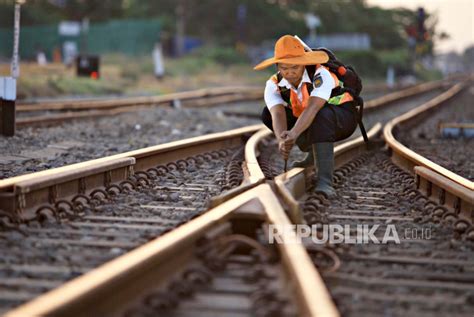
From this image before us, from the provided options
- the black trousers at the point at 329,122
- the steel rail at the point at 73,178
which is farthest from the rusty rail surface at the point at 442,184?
the steel rail at the point at 73,178

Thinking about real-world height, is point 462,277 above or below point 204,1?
below

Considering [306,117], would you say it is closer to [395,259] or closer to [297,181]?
[297,181]

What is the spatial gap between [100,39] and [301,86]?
1524 inches

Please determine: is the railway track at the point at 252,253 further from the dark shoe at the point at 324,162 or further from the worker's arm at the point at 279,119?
the worker's arm at the point at 279,119

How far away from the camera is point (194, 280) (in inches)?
114

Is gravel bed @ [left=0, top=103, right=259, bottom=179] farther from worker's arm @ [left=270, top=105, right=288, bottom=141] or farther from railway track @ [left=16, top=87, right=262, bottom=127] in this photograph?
worker's arm @ [left=270, top=105, right=288, bottom=141]

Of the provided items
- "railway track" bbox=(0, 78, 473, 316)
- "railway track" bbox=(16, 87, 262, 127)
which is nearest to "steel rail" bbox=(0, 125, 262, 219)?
"railway track" bbox=(0, 78, 473, 316)

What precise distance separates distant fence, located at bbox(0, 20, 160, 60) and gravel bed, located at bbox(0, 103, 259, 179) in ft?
88.3

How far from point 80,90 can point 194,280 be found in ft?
59.5

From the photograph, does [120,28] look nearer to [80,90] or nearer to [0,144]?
[80,90]

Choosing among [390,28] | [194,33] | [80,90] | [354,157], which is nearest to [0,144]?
[354,157]

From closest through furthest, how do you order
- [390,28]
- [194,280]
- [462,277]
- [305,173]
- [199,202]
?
1. [194,280]
2. [462,277]
3. [199,202]
4. [305,173]
5. [390,28]

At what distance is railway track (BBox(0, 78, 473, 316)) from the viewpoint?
8.54 feet

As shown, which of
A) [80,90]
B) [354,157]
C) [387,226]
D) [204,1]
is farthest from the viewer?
[204,1]
